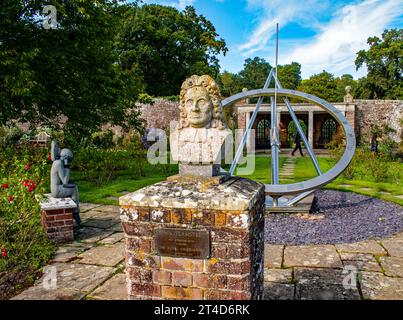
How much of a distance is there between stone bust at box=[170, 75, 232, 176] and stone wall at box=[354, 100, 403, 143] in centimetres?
2465

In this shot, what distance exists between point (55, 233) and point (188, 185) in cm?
381

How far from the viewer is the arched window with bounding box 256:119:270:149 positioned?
2909cm

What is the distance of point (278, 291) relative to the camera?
399 centimetres

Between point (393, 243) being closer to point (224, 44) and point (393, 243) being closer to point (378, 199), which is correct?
point (378, 199)

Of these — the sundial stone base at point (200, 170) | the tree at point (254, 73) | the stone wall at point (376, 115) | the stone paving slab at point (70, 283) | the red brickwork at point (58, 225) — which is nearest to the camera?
the sundial stone base at point (200, 170)

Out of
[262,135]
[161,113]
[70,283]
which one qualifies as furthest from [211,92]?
[262,135]

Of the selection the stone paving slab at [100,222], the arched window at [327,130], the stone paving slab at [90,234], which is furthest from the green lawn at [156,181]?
the arched window at [327,130]

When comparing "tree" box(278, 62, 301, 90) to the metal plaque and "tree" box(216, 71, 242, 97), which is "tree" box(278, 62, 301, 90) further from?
the metal plaque

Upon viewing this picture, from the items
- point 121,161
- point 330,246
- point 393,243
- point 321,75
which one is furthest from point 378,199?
point 321,75

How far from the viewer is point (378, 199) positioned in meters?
9.05

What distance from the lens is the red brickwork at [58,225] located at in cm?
574

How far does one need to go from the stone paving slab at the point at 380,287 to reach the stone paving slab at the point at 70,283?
9.94 ft

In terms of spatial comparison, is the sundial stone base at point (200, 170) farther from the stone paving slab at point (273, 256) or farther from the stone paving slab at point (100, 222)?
the stone paving slab at point (100, 222)

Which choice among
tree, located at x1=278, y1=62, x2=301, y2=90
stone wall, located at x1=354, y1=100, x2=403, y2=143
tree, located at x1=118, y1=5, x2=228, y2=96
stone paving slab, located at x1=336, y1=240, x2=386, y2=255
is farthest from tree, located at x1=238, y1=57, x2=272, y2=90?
stone paving slab, located at x1=336, y1=240, x2=386, y2=255
